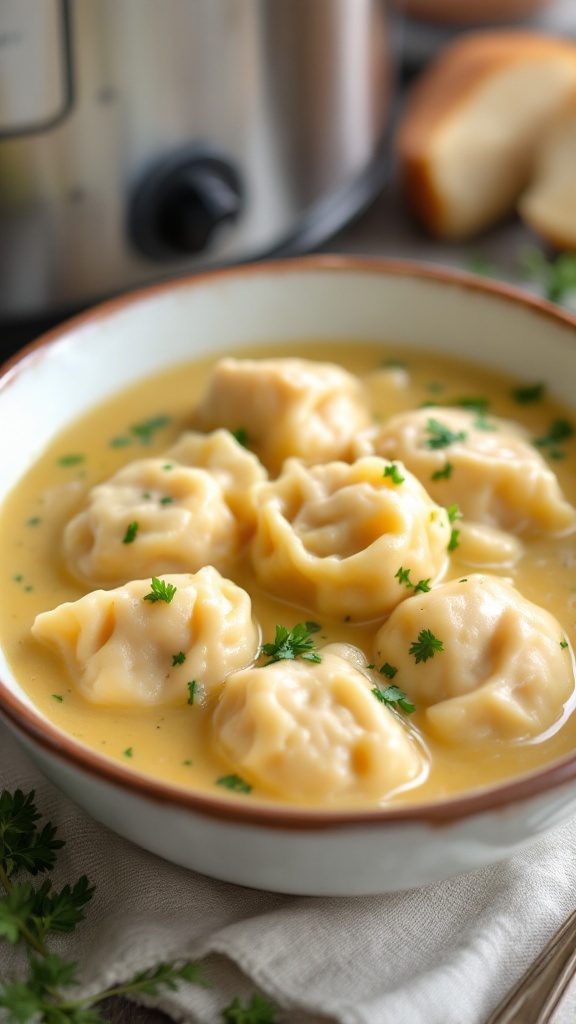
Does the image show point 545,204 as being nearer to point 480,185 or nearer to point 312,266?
point 480,185

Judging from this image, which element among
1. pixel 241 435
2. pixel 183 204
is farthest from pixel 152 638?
pixel 183 204

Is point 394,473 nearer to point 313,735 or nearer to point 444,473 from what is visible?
point 444,473

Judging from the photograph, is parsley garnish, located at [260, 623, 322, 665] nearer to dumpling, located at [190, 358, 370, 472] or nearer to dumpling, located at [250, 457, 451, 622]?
dumpling, located at [250, 457, 451, 622]

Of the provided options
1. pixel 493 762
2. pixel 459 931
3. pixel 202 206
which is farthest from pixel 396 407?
pixel 459 931

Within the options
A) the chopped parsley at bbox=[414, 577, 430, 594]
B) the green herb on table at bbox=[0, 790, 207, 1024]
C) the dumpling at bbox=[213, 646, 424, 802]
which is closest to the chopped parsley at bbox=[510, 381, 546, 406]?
the chopped parsley at bbox=[414, 577, 430, 594]

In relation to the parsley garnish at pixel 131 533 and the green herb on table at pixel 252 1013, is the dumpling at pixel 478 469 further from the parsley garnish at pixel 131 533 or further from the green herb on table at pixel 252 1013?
the green herb on table at pixel 252 1013

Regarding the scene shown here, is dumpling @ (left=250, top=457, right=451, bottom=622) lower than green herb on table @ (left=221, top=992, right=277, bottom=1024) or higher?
higher
